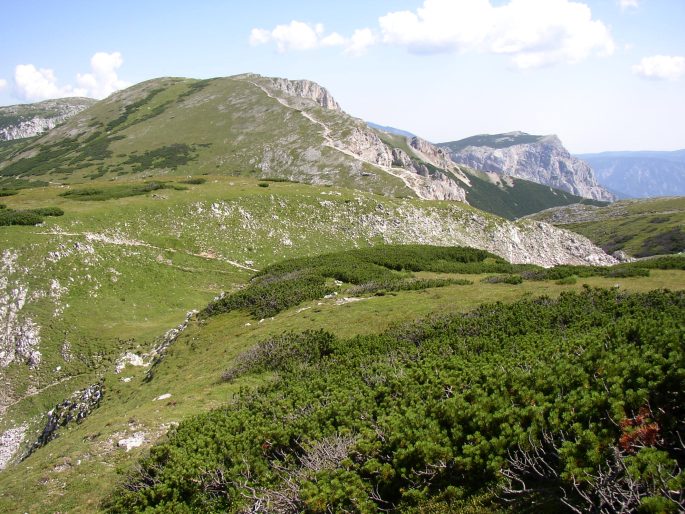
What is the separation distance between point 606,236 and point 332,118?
132 meters

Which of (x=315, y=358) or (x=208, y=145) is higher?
(x=208, y=145)

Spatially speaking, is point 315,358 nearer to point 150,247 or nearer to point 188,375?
point 188,375

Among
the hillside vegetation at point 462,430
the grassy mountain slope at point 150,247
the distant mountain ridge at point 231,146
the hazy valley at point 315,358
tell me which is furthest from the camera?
the distant mountain ridge at point 231,146

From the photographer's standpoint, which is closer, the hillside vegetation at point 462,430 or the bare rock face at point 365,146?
the hillside vegetation at point 462,430

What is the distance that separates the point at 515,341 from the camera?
59.7 ft

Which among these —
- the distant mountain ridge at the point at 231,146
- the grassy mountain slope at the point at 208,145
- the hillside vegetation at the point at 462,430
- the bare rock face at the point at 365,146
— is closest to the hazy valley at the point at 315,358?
the hillside vegetation at the point at 462,430

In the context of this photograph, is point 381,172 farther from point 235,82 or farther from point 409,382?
point 235,82

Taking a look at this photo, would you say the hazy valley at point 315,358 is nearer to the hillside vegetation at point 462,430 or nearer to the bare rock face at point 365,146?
the hillside vegetation at point 462,430

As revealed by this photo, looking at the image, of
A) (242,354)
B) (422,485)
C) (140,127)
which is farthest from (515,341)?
(140,127)

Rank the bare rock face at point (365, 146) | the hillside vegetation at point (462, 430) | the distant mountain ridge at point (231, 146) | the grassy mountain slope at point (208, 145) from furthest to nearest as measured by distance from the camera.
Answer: the bare rock face at point (365, 146) → the grassy mountain slope at point (208, 145) → the distant mountain ridge at point (231, 146) → the hillside vegetation at point (462, 430)

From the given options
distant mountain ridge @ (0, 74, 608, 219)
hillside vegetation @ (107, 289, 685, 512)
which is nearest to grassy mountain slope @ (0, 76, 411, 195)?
distant mountain ridge @ (0, 74, 608, 219)

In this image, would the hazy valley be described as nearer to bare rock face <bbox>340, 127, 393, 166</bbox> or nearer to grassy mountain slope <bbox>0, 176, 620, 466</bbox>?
grassy mountain slope <bbox>0, 176, 620, 466</bbox>

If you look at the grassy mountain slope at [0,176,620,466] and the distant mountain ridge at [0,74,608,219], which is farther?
the distant mountain ridge at [0,74,608,219]

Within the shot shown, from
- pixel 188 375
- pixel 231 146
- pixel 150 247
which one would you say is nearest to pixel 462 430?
pixel 188 375
